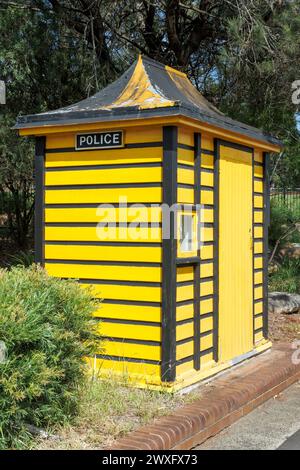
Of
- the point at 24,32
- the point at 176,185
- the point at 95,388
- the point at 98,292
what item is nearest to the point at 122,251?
the point at 98,292

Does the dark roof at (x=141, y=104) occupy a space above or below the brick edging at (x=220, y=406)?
above

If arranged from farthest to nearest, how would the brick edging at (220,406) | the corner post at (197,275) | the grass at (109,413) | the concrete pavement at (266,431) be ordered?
the corner post at (197,275), the concrete pavement at (266,431), the brick edging at (220,406), the grass at (109,413)

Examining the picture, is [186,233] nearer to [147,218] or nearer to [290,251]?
[147,218]

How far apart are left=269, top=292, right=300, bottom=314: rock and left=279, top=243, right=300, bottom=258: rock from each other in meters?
3.69

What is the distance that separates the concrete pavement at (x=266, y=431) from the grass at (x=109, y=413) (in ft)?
1.43

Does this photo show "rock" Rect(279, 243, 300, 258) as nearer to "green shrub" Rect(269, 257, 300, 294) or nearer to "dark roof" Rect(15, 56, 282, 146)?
"green shrub" Rect(269, 257, 300, 294)

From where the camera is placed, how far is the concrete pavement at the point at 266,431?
4.72 metres

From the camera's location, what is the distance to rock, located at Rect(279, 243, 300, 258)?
13.6 meters

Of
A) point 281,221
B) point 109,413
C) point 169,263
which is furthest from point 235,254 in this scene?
point 281,221

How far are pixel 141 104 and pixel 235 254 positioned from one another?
199 centimetres

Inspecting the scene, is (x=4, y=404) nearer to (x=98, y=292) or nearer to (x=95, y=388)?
(x=95, y=388)

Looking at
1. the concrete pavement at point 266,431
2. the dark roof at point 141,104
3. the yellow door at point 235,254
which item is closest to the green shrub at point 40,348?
the concrete pavement at point 266,431

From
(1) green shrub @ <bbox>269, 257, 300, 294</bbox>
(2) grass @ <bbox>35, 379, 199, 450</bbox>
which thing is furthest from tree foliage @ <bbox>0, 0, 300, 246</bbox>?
(2) grass @ <bbox>35, 379, 199, 450</bbox>

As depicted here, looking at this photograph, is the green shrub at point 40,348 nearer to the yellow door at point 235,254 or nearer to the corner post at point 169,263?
the corner post at point 169,263
